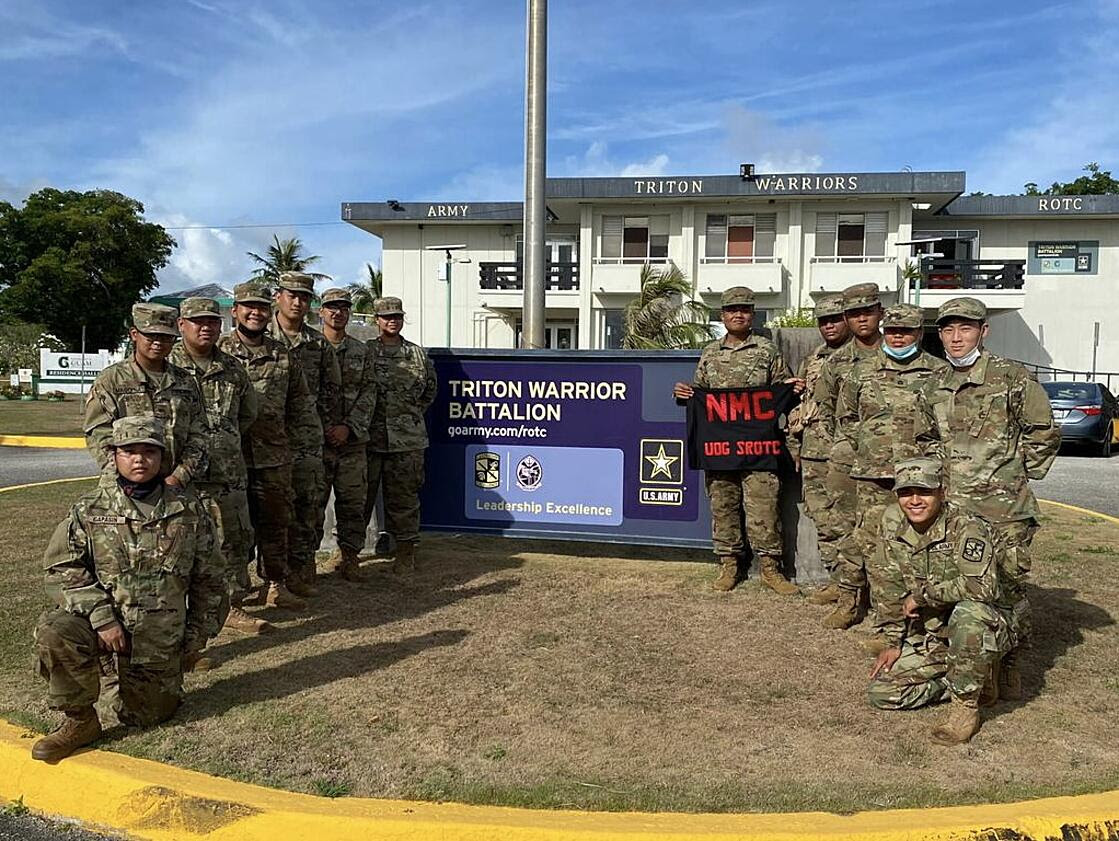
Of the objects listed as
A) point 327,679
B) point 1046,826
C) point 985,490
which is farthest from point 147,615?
point 985,490

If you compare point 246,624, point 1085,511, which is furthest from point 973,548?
point 1085,511

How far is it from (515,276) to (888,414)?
75.7ft

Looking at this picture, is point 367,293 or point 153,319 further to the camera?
point 367,293

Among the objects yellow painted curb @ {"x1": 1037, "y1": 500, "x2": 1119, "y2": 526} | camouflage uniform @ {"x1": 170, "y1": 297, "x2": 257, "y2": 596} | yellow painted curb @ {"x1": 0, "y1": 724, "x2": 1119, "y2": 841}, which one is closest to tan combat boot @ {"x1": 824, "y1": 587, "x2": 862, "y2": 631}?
yellow painted curb @ {"x1": 0, "y1": 724, "x2": 1119, "y2": 841}

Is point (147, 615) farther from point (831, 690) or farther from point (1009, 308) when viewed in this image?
point (1009, 308)

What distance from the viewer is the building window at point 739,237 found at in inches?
1054

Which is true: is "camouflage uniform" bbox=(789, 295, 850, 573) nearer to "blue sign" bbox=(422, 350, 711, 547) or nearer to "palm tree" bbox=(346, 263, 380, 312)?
→ "blue sign" bbox=(422, 350, 711, 547)

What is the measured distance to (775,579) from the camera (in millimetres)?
6172

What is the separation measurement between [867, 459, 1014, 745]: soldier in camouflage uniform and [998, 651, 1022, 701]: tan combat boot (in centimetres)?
17

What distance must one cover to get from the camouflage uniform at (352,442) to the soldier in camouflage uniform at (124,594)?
2.38 m

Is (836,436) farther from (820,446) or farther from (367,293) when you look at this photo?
(367,293)

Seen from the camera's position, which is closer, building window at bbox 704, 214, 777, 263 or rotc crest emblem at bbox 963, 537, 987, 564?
rotc crest emblem at bbox 963, 537, 987, 564

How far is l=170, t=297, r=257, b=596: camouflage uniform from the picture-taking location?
498cm

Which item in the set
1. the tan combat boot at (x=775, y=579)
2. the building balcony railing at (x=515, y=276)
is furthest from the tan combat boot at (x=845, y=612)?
the building balcony railing at (x=515, y=276)
